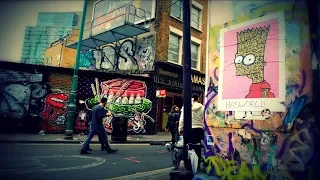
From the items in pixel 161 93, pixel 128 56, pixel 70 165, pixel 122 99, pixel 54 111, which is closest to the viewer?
pixel 70 165

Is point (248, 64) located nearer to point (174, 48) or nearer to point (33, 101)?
point (33, 101)

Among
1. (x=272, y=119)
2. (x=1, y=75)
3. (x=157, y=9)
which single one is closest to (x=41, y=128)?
(x=1, y=75)

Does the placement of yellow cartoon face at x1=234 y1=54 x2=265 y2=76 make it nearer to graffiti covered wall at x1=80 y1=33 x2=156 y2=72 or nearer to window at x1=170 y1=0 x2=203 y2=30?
graffiti covered wall at x1=80 y1=33 x2=156 y2=72

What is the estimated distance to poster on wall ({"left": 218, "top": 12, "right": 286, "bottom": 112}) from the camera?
13.7 ft

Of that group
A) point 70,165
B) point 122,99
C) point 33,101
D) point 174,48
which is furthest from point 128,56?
point 70,165

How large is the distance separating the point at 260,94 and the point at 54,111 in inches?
458

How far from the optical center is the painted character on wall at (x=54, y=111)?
13.0m

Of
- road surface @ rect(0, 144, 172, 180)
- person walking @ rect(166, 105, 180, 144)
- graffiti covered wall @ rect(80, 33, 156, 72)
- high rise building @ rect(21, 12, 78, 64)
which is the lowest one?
road surface @ rect(0, 144, 172, 180)

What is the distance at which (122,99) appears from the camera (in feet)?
50.1

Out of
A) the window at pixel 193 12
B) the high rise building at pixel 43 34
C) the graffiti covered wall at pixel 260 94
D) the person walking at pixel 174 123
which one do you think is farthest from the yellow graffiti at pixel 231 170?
the high rise building at pixel 43 34

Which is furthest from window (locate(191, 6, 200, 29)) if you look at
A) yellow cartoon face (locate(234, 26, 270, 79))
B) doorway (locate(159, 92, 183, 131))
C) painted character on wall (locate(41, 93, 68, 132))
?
yellow cartoon face (locate(234, 26, 270, 79))

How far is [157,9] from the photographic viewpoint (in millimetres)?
17281

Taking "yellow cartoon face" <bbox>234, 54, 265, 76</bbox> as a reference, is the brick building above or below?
above

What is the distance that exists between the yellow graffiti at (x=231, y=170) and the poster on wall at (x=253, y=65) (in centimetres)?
98
